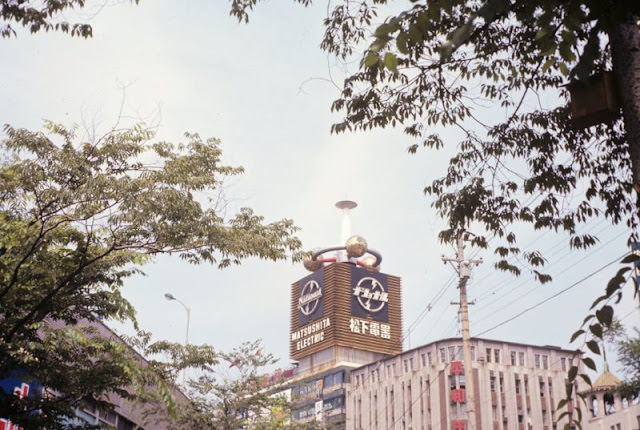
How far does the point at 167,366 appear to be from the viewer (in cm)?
3061

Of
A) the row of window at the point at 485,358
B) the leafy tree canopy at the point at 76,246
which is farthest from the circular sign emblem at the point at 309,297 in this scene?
the leafy tree canopy at the point at 76,246

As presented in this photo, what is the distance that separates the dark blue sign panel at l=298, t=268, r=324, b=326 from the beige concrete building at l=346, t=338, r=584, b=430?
77.1 ft

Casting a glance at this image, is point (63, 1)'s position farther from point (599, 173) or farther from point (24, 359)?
point (599, 173)

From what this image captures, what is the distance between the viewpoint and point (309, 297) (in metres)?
118

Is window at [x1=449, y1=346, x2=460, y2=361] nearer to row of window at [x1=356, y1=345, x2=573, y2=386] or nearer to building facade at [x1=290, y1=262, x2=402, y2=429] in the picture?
row of window at [x1=356, y1=345, x2=573, y2=386]

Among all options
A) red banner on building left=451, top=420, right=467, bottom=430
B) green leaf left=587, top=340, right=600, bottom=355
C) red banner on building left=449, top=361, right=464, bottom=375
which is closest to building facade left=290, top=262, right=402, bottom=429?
red banner on building left=449, top=361, right=464, bottom=375

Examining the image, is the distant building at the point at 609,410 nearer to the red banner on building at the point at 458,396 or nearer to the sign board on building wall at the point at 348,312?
the red banner on building at the point at 458,396

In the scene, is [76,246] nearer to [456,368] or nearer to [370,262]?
[456,368]

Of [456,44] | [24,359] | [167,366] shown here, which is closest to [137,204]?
[24,359]

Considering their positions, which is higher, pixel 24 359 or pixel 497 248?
pixel 497 248

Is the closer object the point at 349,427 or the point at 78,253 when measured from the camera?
the point at 78,253

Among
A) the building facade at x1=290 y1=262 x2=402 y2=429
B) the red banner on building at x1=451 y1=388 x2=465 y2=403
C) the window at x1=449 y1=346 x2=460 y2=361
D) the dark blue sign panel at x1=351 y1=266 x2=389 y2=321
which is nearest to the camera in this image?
the red banner on building at x1=451 y1=388 x2=465 y2=403

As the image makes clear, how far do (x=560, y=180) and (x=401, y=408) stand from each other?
85.7 metres

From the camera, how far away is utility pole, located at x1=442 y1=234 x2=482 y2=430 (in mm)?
26031
